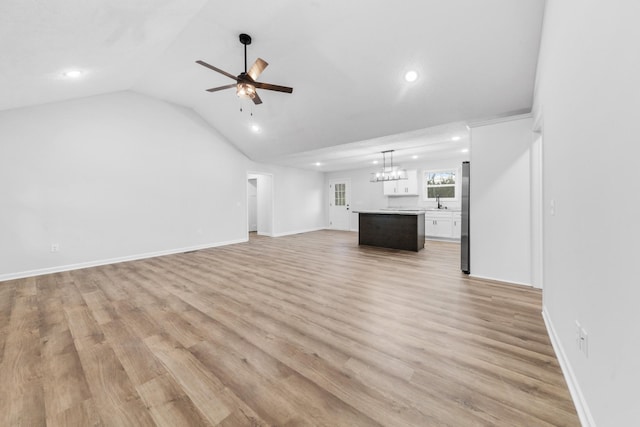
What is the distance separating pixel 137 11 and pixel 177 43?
51.7 inches

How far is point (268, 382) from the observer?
164cm

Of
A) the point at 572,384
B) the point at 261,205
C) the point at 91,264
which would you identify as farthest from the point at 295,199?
the point at 572,384

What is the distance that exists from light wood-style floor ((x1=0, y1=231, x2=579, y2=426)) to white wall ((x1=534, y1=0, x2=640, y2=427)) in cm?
43

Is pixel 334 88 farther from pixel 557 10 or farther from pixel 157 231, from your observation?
pixel 157 231

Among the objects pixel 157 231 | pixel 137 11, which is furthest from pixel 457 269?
pixel 157 231

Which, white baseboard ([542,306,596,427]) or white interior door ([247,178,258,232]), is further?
white interior door ([247,178,258,232])

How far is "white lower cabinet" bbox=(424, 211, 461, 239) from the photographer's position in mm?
7098

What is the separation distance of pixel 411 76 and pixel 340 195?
6.91 m

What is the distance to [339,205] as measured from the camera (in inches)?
404

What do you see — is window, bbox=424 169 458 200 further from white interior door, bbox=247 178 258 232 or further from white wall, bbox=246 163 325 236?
white interior door, bbox=247 178 258 232

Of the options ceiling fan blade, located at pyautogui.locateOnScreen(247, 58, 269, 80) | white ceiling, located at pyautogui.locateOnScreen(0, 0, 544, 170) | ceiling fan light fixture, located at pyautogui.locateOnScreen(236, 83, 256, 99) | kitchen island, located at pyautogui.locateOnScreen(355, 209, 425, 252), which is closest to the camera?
white ceiling, located at pyautogui.locateOnScreen(0, 0, 544, 170)

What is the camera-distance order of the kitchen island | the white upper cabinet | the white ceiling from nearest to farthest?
the white ceiling, the kitchen island, the white upper cabinet

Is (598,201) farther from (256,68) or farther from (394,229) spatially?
(394,229)

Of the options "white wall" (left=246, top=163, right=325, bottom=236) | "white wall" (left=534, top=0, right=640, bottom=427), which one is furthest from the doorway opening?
"white wall" (left=534, top=0, right=640, bottom=427)
